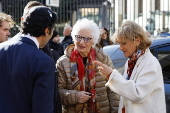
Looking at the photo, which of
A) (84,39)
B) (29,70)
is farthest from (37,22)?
(84,39)

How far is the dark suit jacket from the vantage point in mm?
2342

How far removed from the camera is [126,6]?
15727 mm

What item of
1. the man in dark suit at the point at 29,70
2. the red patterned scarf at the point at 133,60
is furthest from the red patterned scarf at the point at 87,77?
the man in dark suit at the point at 29,70

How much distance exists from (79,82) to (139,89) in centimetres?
77

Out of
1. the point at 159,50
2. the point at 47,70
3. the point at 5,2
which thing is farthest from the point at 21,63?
the point at 5,2

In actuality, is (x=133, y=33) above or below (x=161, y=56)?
above

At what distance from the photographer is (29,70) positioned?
2350 mm

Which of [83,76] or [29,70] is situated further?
[83,76]

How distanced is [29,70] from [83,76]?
3.76 ft

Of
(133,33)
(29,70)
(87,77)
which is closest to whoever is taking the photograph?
(29,70)

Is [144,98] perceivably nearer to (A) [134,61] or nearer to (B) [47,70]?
(A) [134,61]

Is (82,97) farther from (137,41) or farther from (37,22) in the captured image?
(37,22)

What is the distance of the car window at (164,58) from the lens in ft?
13.3

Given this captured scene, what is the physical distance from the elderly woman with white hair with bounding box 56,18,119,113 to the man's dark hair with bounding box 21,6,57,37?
3.24 ft
